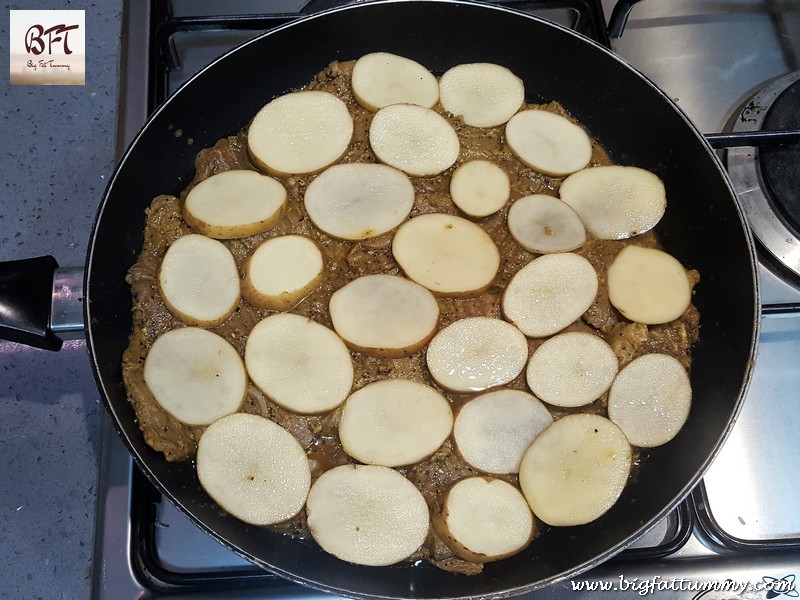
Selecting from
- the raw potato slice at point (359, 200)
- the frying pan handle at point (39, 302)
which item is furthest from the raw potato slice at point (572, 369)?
the frying pan handle at point (39, 302)

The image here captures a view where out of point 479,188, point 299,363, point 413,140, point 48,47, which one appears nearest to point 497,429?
point 299,363

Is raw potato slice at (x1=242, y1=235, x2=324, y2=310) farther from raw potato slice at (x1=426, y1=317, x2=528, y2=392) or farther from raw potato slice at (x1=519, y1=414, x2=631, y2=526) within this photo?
raw potato slice at (x1=519, y1=414, x2=631, y2=526)

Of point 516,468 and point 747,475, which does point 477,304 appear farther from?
point 747,475

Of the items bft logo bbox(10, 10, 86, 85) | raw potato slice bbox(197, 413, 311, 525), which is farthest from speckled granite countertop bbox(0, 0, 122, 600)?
raw potato slice bbox(197, 413, 311, 525)

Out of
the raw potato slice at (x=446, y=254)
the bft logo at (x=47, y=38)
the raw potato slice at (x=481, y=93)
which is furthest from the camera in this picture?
the bft logo at (x=47, y=38)

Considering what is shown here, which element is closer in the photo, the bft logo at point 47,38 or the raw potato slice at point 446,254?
the raw potato slice at point 446,254

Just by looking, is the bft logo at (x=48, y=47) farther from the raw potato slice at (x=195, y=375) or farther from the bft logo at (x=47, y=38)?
the raw potato slice at (x=195, y=375)

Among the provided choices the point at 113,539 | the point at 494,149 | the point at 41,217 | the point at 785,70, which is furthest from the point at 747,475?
the point at 41,217
